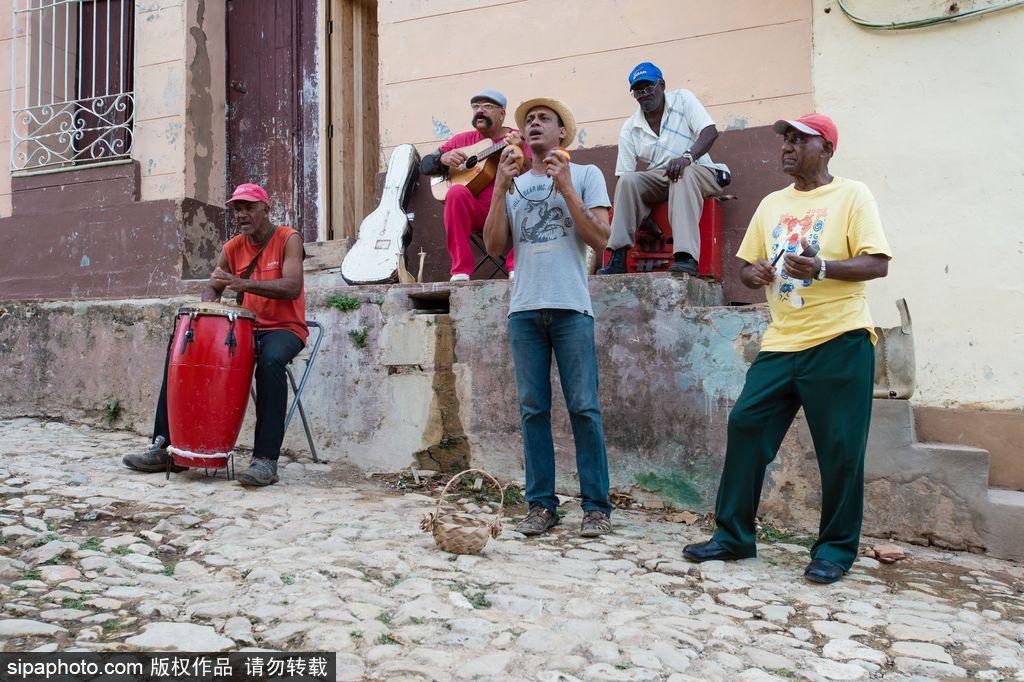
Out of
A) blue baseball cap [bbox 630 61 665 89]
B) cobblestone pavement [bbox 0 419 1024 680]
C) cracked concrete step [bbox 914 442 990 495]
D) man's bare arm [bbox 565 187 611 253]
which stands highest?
blue baseball cap [bbox 630 61 665 89]

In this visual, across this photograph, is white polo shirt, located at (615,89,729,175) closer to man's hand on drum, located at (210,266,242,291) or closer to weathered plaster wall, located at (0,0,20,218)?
man's hand on drum, located at (210,266,242,291)

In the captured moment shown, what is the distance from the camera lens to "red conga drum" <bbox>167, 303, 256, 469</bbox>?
14.6ft

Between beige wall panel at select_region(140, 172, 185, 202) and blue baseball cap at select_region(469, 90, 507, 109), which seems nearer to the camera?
blue baseball cap at select_region(469, 90, 507, 109)

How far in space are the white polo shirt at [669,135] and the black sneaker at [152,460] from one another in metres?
3.14

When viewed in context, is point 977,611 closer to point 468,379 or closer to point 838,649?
point 838,649

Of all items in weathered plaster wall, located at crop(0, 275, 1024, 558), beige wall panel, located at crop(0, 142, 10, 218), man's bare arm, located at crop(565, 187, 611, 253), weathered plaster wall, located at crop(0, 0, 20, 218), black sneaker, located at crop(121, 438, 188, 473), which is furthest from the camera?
weathered plaster wall, located at crop(0, 0, 20, 218)

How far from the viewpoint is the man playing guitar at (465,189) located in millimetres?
5359

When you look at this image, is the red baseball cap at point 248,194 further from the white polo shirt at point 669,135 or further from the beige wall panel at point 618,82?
the white polo shirt at point 669,135

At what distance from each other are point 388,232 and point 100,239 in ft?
9.00

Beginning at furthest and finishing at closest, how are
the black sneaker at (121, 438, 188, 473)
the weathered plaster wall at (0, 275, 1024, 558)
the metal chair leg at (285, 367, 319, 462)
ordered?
the metal chair leg at (285, 367, 319, 462), the black sneaker at (121, 438, 188, 473), the weathered plaster wall at (0, 275, 1024, 558)

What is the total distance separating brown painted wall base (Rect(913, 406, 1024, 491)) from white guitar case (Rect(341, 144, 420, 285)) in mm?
3457

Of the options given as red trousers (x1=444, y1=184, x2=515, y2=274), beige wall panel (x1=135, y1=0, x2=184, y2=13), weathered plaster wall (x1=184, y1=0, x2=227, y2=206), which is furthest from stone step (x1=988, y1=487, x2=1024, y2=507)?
beige wall panel (x1=135, y1=0, x2=184, y2=13)

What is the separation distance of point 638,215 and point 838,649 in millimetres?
2806

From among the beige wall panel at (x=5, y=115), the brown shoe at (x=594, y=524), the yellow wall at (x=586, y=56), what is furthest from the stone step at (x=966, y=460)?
the beige wall panel at (x=5, y=115)
